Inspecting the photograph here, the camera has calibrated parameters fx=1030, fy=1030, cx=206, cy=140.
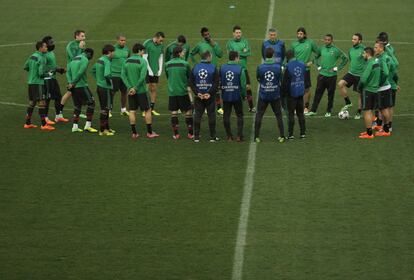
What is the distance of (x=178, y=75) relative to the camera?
23719mm

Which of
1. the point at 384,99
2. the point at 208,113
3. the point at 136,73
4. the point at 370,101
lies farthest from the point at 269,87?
the point at 136,73

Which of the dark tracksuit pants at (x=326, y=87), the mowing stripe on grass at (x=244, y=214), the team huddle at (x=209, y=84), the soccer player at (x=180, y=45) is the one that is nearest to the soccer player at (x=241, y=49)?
the team huddle at (x=209, y=84)

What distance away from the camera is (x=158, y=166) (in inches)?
851

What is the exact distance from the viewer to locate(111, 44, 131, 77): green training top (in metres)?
26.0

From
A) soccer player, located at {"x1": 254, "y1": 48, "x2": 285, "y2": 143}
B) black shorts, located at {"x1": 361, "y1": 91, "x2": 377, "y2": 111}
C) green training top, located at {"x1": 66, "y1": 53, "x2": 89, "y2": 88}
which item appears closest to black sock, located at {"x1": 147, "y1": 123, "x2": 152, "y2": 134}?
green training top, located at {"x1": 66, "y1": 53, "x2": 89, "y2": 88}

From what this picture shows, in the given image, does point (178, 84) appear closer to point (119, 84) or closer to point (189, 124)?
point (189, 124)

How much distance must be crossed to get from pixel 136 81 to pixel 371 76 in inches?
215

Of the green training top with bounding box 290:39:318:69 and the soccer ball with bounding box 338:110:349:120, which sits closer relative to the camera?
the soccer ball with bounding box 338:110:349:120

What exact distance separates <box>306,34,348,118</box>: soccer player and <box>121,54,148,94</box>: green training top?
492 cm

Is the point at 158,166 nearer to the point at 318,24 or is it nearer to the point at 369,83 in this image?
the point at 369,83

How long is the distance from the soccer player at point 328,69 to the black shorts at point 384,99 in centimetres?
231

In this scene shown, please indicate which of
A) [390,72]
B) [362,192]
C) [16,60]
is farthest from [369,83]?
[16,60]

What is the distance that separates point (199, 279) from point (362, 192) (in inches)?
209

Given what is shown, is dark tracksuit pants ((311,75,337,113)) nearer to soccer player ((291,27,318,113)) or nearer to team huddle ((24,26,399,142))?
team huddle ((24,26,399,142))
